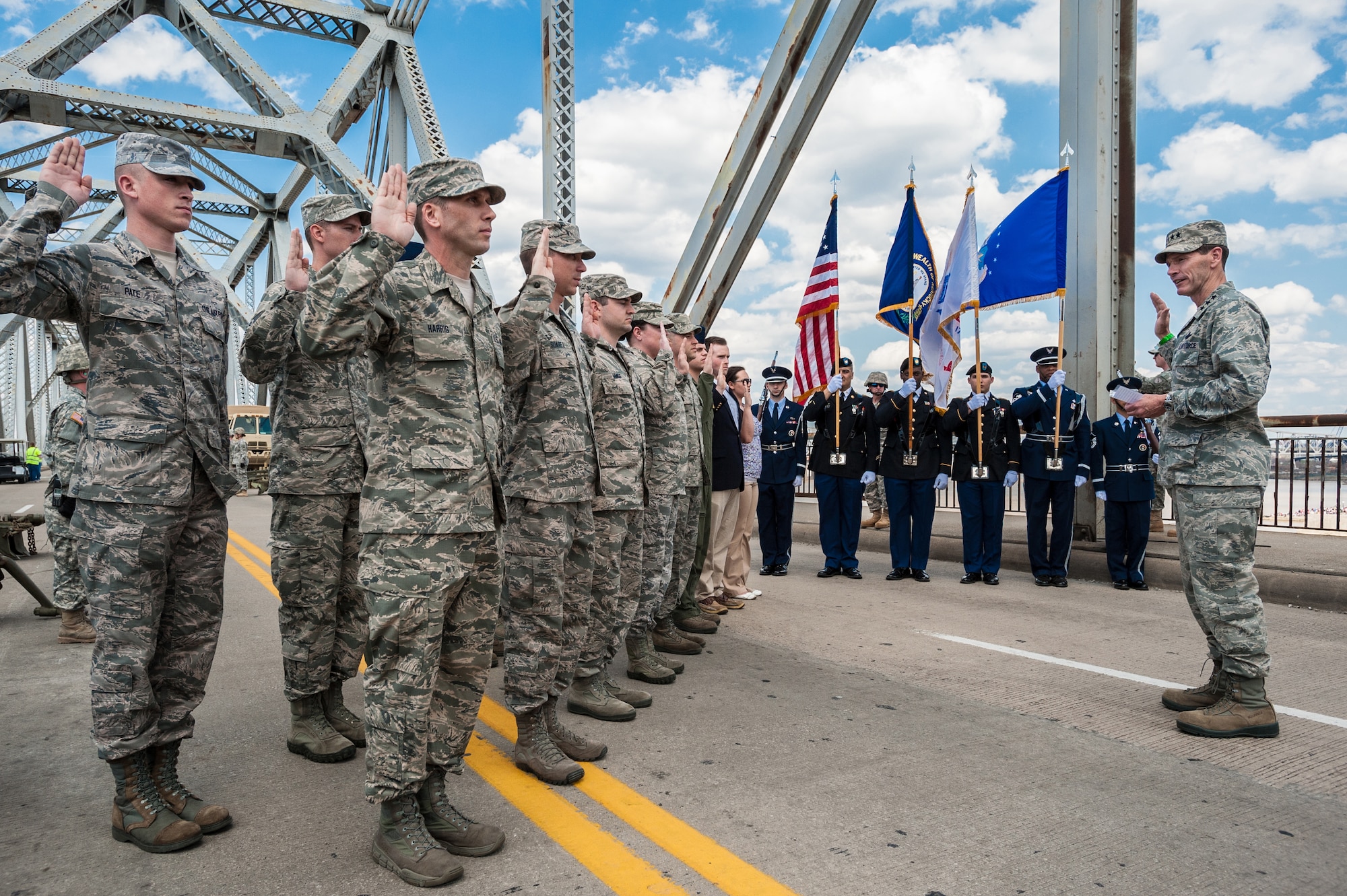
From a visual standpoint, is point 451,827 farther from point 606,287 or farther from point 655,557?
point 606,287

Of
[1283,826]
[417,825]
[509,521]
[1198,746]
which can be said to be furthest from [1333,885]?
[509,521]

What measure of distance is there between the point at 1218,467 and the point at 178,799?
4.54 meters

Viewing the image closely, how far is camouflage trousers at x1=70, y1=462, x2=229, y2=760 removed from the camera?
272 cm

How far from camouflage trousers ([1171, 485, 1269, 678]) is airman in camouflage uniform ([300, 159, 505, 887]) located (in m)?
3.30

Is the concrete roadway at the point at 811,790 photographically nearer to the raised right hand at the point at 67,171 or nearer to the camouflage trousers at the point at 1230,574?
the camouflage trousers at the point at 1230,574

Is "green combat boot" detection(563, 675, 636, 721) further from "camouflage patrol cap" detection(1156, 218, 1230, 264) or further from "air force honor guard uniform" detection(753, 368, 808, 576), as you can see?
"air force honor guard uniform" detection(753, 368, 808, 576)

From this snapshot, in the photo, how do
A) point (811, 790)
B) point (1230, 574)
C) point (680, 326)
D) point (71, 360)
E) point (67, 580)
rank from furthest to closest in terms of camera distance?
point (67, 580) < point (680, 326) < point (71, 360) < point (1230, 574) < point (811, 790)

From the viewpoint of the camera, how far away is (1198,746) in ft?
11.7

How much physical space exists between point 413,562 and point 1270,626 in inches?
245

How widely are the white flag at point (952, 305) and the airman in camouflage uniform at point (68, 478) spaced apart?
24.3 ft

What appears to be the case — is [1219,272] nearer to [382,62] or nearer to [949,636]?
[949,636]

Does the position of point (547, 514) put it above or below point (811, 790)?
above

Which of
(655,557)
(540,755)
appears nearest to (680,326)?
(655,557)

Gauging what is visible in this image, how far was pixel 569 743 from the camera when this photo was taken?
3414mm
